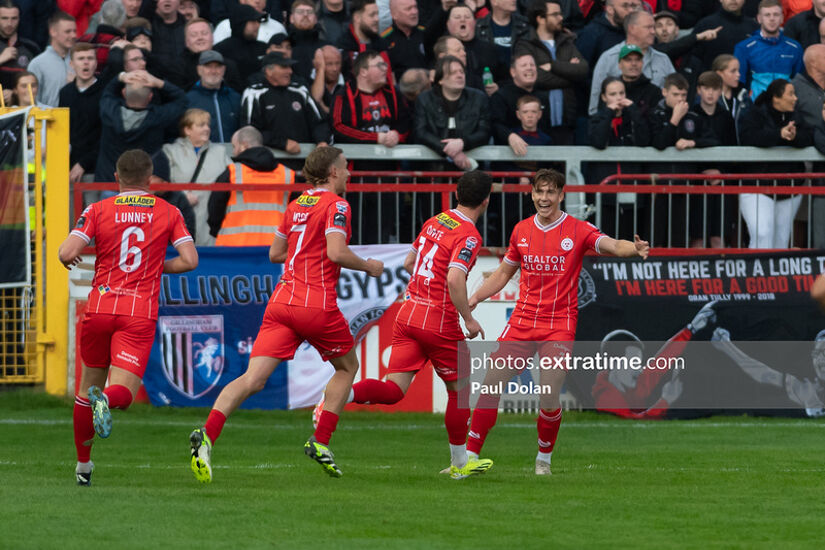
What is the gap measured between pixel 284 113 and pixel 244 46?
5.96 ft

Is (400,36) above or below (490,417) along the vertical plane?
above

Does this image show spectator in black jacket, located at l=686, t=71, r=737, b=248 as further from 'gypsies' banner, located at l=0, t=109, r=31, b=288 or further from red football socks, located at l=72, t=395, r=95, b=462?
red football socks, located at l=72, t=395, r=95, b=462

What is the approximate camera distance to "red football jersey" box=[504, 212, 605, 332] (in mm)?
10125

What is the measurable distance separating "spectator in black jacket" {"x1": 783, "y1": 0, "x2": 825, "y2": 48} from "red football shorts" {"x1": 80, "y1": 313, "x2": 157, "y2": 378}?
37.7ft

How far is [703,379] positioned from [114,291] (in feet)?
24.9

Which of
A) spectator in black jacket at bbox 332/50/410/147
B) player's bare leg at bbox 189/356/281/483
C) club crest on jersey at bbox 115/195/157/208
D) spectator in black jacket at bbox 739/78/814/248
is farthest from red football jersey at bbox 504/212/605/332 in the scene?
spectator in black jacket at bbox 332/50/410/147

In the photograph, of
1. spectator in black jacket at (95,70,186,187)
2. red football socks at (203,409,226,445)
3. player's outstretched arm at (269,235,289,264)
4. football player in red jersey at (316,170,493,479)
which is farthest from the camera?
spectator in black jacket at (95,70,186,187)

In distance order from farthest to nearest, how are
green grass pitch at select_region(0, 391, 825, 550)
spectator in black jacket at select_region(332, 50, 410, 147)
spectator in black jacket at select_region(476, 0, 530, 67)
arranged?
spectator in black jacket at select_region(476, 0, 530, 67)
spectator in black jacket at select_region(332, 50, 410, 147)
green grass pitch at select_region(0, 391, 825, 550)

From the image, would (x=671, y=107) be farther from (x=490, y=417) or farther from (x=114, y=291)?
(x=114, y=291)

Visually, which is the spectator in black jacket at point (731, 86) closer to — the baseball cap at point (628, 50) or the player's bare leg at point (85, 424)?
the baseball cap at point (628, 50)

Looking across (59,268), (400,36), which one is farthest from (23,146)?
(400,36)

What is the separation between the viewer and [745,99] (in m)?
16.8

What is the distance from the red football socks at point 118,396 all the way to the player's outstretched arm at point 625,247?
11.3 ft

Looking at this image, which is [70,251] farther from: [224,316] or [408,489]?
[224,316]
